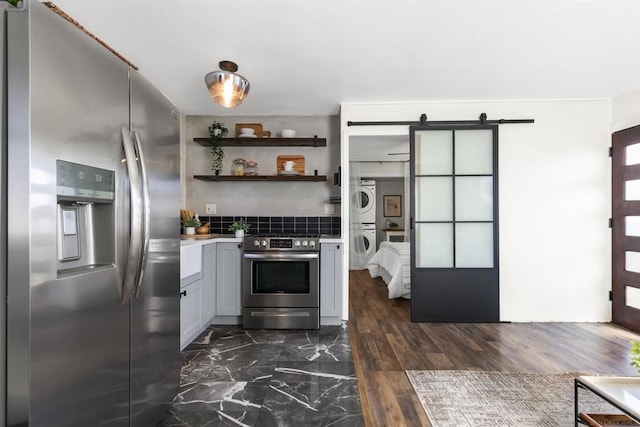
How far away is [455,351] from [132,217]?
8.40 feet

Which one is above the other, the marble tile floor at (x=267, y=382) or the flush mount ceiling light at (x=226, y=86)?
the flush mount ceiling light at (x=226, y=86)

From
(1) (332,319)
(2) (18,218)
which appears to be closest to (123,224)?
(2) (18,218)

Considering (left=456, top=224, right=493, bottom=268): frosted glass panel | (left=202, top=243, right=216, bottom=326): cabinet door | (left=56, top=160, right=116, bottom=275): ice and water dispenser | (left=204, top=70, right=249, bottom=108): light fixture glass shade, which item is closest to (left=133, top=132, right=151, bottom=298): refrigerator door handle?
(left=56, top=160, right=116, bottom=275): ice and water dispenser

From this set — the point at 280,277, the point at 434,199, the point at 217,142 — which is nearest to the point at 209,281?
the point at 280,277

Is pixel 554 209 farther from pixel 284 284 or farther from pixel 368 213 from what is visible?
pixel 368 213

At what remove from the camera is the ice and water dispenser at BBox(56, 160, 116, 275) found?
3.11ft

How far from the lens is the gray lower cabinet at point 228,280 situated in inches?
129

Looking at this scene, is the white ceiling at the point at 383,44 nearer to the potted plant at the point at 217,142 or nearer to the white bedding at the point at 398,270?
the potted plant at the point at 217,142

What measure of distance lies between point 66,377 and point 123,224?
48 centimetres

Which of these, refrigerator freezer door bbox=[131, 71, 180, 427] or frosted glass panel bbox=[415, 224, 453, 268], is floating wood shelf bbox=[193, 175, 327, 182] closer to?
frosted glass panel bbox=[415, 224, 453, 268]

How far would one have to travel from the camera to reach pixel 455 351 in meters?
2.67

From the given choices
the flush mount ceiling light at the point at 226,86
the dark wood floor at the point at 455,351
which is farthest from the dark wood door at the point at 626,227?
the flush mount ceiling light at the point at 226,86

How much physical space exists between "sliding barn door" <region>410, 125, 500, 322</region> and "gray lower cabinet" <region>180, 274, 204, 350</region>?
2.09 m

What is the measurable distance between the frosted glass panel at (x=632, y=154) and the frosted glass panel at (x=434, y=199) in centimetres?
169
